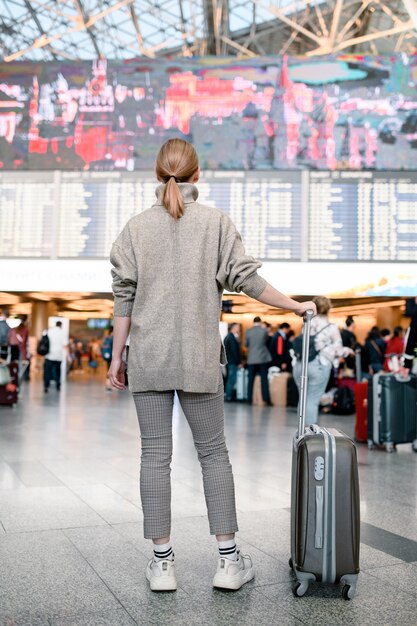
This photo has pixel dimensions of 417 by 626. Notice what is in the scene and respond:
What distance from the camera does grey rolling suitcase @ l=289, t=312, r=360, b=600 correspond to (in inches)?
Result: 86.5

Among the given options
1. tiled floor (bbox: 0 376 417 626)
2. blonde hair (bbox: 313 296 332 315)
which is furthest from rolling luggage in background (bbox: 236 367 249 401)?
tiled floor (bbox: 0 376 417 626)

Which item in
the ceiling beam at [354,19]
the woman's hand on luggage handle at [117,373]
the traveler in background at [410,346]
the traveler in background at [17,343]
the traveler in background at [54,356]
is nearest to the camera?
the woman's hand on luggage handle at [117,373]

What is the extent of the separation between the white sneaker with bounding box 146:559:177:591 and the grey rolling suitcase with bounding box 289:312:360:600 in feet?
1.50

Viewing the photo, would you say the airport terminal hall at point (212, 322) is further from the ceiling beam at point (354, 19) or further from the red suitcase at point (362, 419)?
the ceiling beam at point (354, 19)

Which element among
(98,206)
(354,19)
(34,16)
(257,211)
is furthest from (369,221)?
(34,16)

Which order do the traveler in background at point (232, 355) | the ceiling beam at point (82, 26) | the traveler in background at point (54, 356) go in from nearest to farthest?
the traveler in background at point (232, 355), the traveler in background at point (54, 356), the ceiling beam at point (82, 26)

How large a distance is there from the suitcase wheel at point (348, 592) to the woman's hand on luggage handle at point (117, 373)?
113 centimetres

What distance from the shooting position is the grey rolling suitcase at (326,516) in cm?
220

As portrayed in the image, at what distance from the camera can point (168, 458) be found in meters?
2.32

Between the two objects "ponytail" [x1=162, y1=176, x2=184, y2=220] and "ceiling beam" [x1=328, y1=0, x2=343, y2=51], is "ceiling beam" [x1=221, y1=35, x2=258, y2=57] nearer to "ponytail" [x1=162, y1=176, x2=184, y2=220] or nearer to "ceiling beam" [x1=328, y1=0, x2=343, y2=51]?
"ceiling beam" [x1=328, y1=0, x2=343, y2=51]

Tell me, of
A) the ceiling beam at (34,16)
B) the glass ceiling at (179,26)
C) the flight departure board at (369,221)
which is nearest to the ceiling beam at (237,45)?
the glass ceiling at (179,26)

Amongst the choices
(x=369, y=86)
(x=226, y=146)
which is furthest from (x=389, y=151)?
(x=226, y=146)

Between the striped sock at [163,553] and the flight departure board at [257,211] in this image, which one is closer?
the striped sock at [163,553]

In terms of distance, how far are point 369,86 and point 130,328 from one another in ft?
39.6
